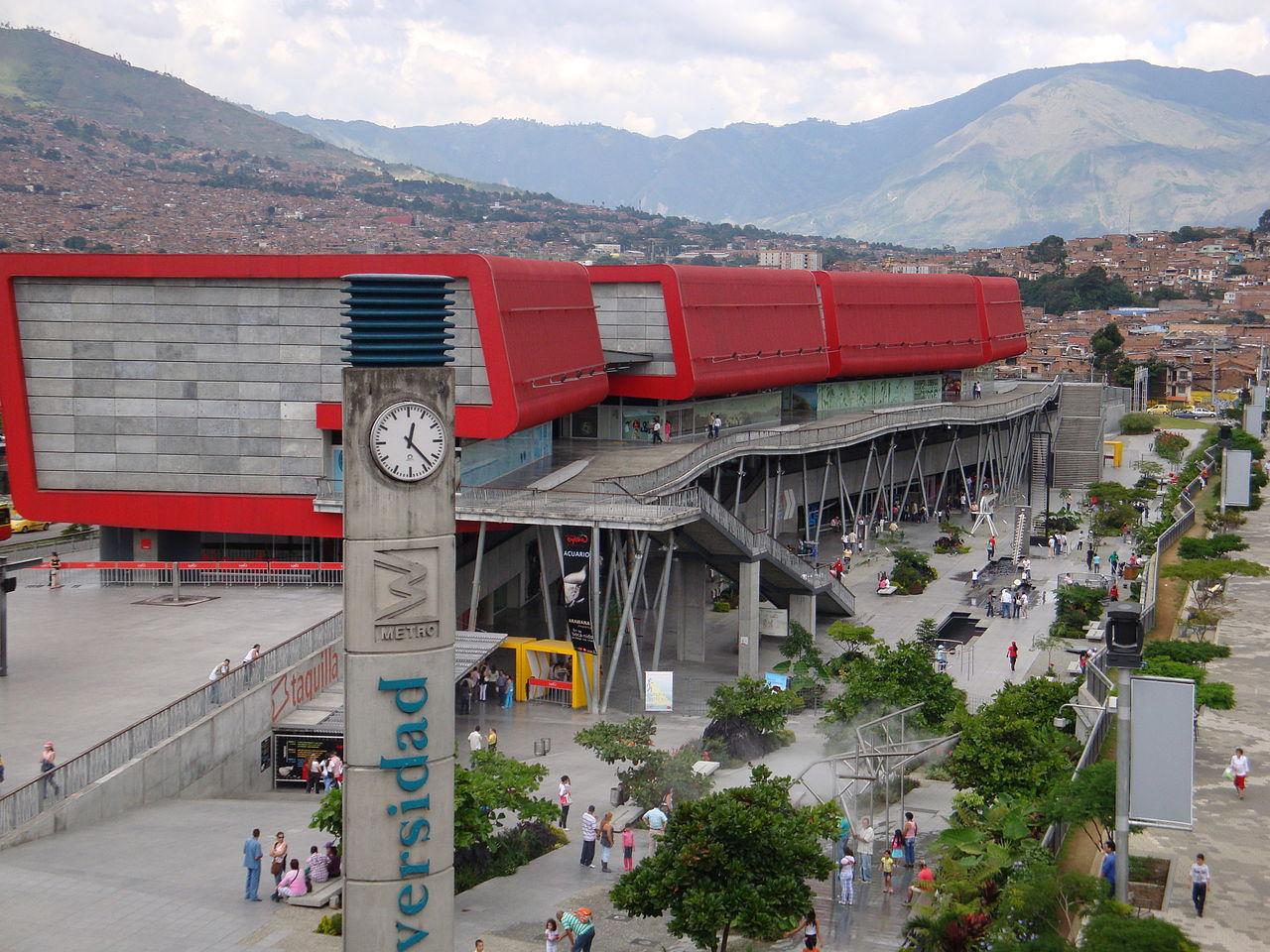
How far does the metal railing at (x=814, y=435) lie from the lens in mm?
48844

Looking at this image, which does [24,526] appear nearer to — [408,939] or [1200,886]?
[408,939]

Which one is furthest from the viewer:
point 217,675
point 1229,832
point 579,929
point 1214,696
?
point 1214,696

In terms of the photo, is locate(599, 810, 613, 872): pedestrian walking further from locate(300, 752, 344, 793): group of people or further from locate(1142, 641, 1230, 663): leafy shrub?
locate(1142, 641, 1230, 663): leafy shrub

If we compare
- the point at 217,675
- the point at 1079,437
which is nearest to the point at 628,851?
the point at 217,675

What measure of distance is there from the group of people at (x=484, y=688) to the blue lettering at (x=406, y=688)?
73.0 ft

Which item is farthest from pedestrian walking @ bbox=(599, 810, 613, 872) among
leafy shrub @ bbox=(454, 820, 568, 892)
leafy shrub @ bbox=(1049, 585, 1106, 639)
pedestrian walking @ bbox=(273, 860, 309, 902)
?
leafy shrub @ bbox=(1049, 585, 1106, 639)

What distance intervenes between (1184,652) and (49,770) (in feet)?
96.3

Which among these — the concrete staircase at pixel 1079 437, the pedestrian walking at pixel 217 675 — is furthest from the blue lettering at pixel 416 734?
the concrete staircase at pixel 1079 437

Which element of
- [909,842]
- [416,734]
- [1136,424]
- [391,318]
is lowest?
[909,842]

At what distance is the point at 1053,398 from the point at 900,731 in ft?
221

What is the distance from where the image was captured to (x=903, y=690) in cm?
3775

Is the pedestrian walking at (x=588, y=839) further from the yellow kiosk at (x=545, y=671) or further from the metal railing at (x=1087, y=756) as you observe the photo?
the yellow kiosk at (x=545, y=671)

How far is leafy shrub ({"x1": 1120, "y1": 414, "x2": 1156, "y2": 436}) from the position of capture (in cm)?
12331

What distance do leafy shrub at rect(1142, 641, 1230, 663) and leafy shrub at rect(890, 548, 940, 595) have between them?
61.8 feet
